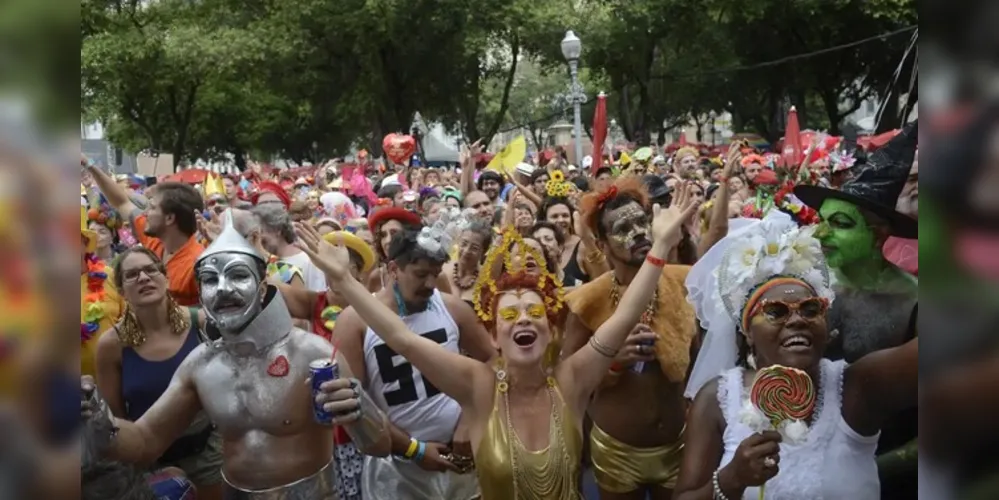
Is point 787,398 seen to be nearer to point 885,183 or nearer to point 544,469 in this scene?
point 544,469

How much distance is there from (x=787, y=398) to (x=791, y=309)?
0.30 m

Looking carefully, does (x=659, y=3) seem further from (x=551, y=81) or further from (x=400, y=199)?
(x=551, y=81)

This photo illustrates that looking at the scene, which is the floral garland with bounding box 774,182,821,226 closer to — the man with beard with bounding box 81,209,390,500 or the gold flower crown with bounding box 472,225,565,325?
the gold flower crown with bounding box 472,225,565,325

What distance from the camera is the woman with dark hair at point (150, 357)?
4.01 meters

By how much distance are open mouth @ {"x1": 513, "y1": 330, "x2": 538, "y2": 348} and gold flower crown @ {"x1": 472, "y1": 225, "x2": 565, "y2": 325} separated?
155mm

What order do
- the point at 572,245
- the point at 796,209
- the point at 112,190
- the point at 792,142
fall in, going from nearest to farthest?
the point at 796,209 < the point at 112,190 < the point at 572,245 < the point at 792,142

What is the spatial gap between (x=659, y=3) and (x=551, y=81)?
50553 millimetres

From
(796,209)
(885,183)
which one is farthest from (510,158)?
(885,183)

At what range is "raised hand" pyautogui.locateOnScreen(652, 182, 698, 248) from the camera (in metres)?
3.62

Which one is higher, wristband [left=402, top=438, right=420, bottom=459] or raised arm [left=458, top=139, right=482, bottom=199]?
raised arm [left=458, top=139, right=482, bottom=199]

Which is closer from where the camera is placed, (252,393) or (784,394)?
(784,394)

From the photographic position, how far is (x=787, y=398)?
9.53 feet

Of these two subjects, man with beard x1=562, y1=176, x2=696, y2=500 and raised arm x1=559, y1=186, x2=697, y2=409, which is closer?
raised arm x1=559, y1=186, x2=697, y2=409

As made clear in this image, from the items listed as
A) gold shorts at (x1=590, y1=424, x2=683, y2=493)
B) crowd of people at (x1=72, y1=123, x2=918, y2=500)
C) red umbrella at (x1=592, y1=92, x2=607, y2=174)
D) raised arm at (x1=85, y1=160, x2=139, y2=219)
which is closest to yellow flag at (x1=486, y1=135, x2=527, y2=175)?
red umbrella at (x1=592, y1=92, x2=607, y2=174)
